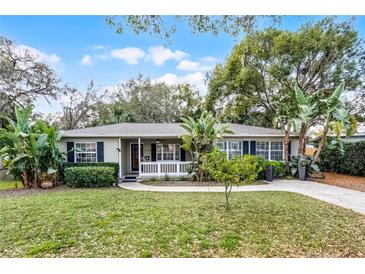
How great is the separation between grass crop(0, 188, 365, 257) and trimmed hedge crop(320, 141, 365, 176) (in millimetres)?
8371

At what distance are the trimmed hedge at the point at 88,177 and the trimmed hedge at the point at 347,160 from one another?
40.4ft

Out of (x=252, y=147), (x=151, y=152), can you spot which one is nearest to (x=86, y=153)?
(x=151, y=152)

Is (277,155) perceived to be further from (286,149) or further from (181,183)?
(181,183)

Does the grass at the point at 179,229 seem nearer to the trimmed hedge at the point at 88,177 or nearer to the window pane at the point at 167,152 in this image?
the trimmed hedge at the point at 88,177

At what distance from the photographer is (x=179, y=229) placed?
5.08 m

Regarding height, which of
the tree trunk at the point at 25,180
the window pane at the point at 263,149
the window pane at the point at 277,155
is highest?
the window pane at the point at 263,149

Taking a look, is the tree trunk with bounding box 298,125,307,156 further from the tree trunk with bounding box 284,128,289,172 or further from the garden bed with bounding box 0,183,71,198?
the garden bed with bounding box 0,183,71,198

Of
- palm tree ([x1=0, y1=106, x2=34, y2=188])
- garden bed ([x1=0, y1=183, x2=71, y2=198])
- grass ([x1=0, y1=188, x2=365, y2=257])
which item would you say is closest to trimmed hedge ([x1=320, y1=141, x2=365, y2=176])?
grass ([x1=0, y1=188, x2=365, y2=257])

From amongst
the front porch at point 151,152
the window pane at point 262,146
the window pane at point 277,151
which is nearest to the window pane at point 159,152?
the front porch at point 151,152

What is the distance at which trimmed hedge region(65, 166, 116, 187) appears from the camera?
10.9 metres

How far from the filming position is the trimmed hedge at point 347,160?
45.6 feet
